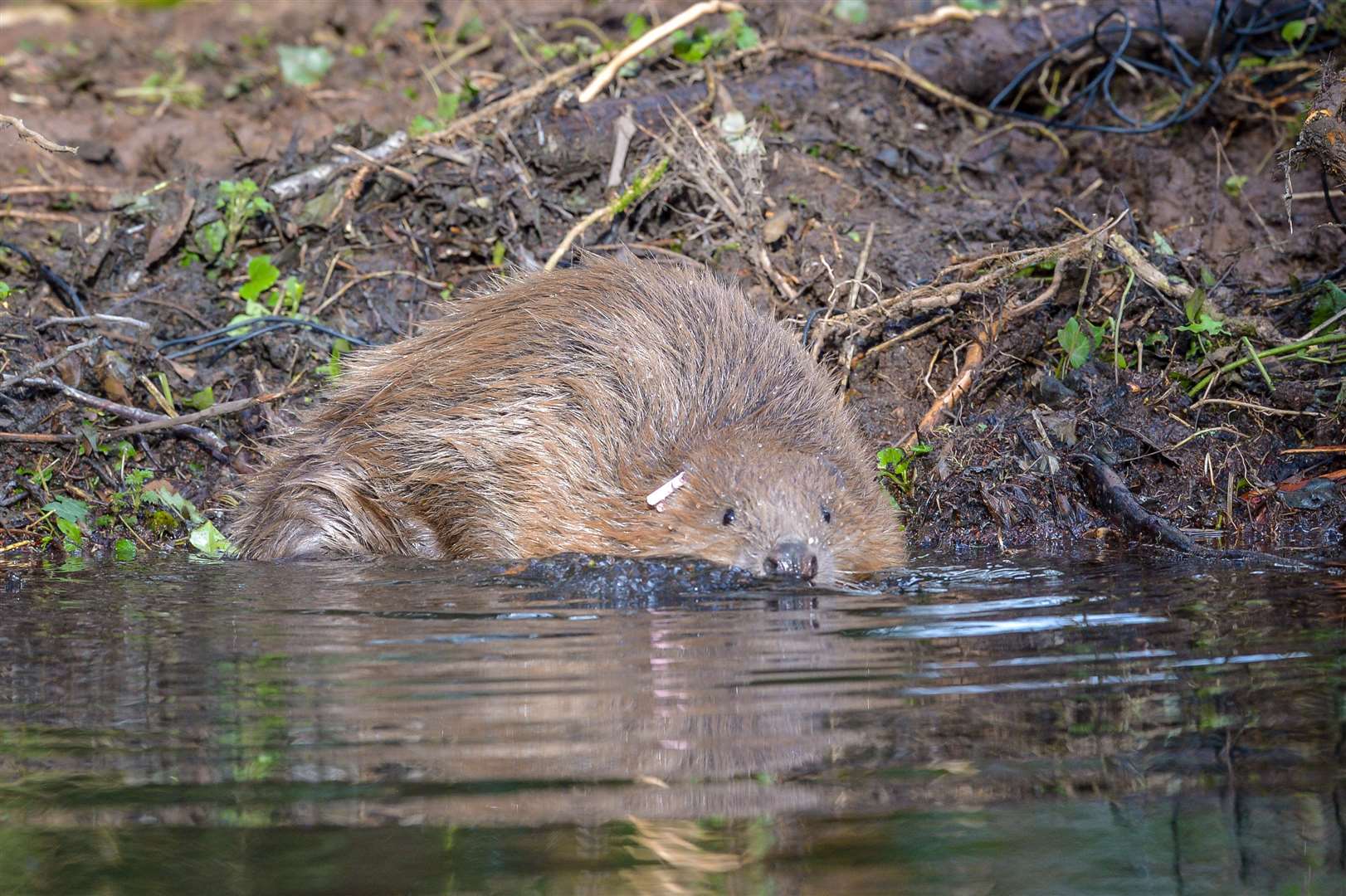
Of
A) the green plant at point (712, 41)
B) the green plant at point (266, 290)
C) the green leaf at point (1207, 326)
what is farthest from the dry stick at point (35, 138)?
the green leaf at point (1207, 326)

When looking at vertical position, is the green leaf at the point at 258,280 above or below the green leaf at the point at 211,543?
above

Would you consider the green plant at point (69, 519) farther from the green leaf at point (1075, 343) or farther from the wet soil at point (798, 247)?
the green leaf at point (1075, 343)

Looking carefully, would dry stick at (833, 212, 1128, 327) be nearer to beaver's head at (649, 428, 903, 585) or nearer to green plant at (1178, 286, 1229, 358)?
green plant at (1178, 286, 1229, 358)

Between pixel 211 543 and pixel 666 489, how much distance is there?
1.82 m

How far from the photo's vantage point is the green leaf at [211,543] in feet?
17.2

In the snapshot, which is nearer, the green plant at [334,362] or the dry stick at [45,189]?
the green plant at [334,362]

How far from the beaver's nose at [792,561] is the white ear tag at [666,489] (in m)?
0.38

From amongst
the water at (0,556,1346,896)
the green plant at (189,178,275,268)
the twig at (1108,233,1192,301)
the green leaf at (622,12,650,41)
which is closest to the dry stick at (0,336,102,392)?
the green plant at (189,178,275,268)

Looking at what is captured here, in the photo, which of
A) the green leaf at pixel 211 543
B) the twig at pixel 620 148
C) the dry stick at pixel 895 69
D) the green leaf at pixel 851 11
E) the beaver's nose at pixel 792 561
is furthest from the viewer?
the green leaf at pixel 851 11

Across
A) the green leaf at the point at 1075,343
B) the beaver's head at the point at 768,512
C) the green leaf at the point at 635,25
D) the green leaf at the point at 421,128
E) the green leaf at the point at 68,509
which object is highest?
the green leaf at the point at 635,25

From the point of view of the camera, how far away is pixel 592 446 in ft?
15.4

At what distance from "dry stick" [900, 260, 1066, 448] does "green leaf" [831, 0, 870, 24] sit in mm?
2827

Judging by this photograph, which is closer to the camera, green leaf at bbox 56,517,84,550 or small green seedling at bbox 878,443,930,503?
green leaf at bbox 56,517,84,550

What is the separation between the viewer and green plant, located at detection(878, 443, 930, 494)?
5.47 meters
